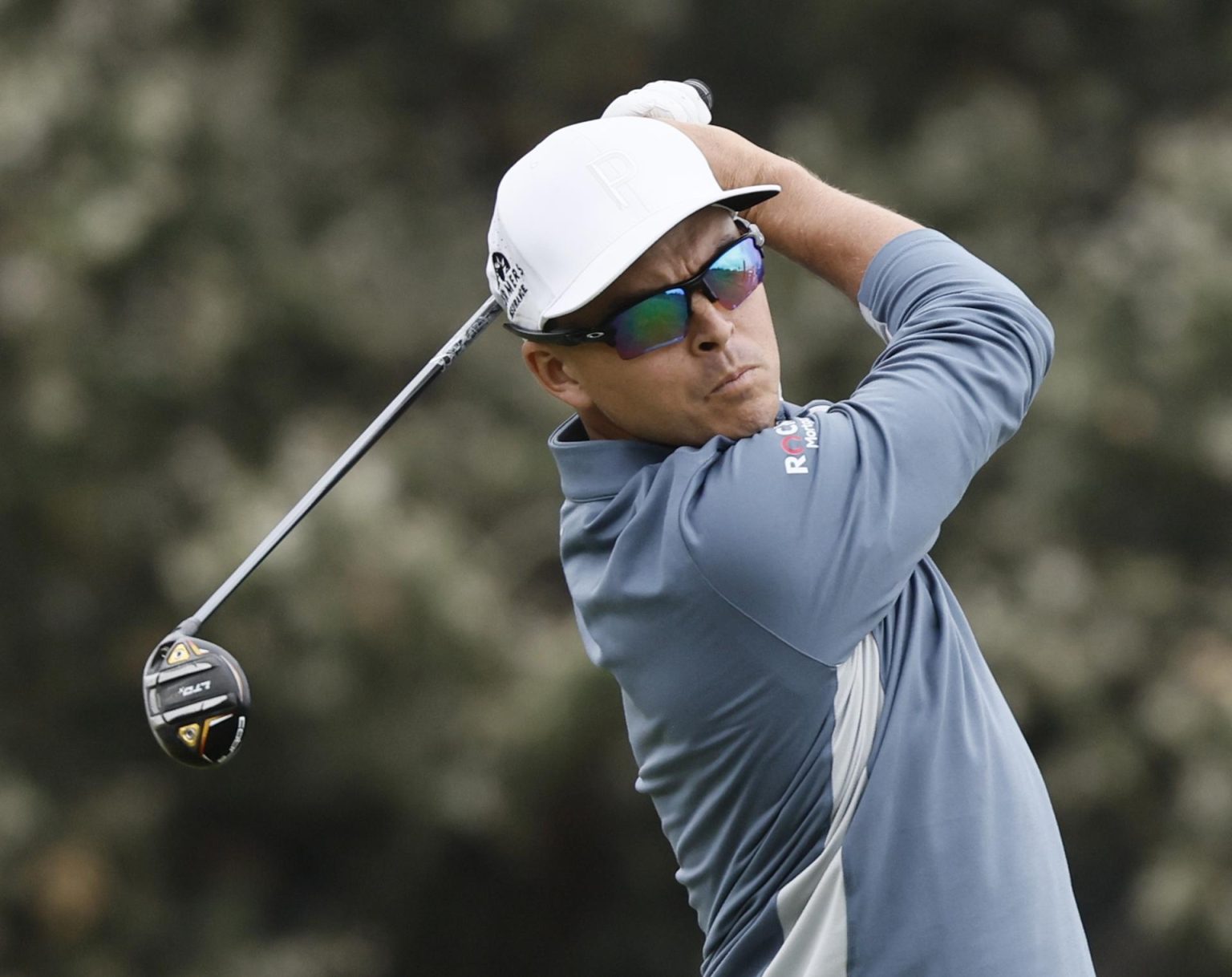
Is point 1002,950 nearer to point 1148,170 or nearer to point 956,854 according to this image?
point 956,854

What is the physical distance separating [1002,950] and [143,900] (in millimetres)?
6750

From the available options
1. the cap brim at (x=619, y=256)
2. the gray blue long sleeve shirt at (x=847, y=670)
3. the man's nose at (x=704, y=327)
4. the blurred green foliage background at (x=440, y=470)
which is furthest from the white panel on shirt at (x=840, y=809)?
the blurred green foliage background at (x=440, y=470)

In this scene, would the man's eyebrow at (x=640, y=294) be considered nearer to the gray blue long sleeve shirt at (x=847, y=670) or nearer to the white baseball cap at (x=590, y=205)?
the white baseball cap at (x=590, y=205)

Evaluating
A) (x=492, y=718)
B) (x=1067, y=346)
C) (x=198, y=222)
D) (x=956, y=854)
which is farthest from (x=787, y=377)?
(x=956, y=854)

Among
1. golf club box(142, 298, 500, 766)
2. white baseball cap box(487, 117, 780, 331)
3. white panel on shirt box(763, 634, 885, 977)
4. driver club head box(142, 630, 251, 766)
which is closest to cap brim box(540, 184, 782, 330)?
white baseball cap box(487, 117, 780, 331)

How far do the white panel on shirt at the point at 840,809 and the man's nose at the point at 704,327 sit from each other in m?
0.34

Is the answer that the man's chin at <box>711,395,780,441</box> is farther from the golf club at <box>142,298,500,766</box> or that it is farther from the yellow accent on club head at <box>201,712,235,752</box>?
the yellow accent on club head at <box>201,712,235,752</box>

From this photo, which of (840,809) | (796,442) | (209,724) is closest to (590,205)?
(796,442)

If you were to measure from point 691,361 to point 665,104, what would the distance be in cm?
49

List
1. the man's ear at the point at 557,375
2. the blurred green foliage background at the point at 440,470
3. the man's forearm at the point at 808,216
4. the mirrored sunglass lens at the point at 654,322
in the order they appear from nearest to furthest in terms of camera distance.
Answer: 1. the mirrored sunglass lens at the point at 654,322
2. the man's ear at the point at 557,375
3. the man's forearm at the point at 808,216
4. the blurred green foliage background at the point at 440,470

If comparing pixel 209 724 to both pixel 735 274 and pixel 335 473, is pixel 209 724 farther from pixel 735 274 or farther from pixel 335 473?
pixel 735 274

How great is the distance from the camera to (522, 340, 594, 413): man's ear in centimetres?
204

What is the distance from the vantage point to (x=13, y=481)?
25.9 feet

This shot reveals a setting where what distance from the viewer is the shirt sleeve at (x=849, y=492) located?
182cm
